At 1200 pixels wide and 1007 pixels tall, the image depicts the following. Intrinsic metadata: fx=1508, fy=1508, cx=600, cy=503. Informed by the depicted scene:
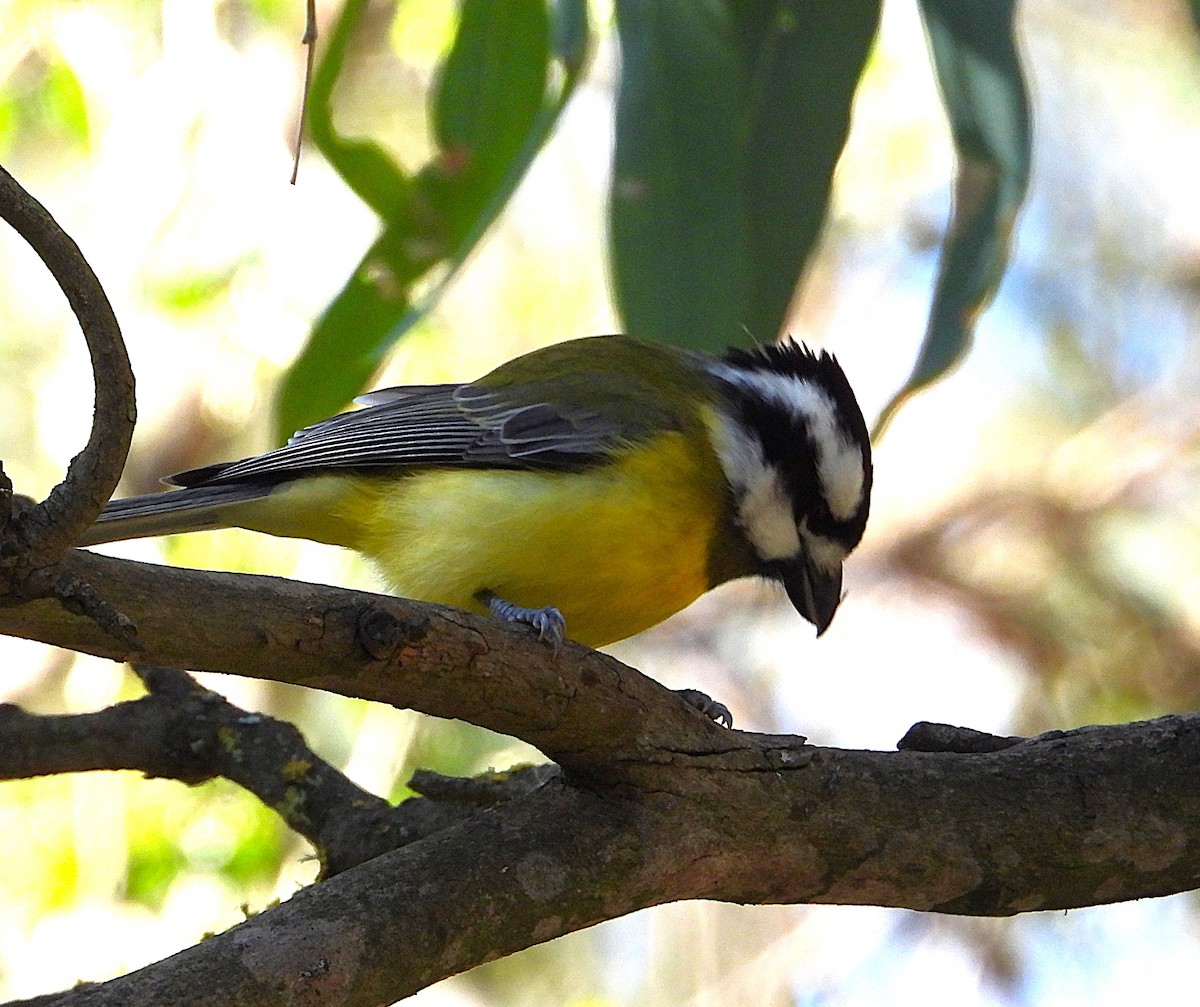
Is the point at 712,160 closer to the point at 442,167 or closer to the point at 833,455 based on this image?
the point at 442,167

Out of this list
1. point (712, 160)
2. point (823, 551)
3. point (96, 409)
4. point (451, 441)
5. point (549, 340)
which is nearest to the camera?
point (96, 409)

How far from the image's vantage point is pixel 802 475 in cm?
288

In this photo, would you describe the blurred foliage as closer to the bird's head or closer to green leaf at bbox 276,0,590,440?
green leaf at bbox 276,0,590,440

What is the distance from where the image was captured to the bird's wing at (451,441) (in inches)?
107

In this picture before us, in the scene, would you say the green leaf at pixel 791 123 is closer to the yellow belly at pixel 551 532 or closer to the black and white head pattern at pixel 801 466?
the black and white head pattern at pixel 801 466

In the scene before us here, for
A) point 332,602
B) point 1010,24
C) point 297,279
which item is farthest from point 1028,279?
point 332,602

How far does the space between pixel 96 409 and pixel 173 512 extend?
4.15 feet

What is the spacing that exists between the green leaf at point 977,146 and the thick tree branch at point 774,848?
0.90 meters

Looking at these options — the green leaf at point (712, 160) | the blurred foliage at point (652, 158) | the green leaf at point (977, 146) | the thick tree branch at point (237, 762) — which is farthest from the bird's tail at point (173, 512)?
the green leaf at point (977, 146)

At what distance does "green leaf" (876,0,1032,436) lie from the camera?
2.78 meters

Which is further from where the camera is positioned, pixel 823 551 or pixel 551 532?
pixel 823 551

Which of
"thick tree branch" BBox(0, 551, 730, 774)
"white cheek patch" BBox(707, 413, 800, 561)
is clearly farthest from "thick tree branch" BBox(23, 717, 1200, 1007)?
"white cheek patch" BBox(707, 413, 800, 561)

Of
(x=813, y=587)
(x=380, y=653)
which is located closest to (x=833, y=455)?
(x=813, y=587)

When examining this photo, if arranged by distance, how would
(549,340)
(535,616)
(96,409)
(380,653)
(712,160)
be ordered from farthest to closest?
(549,340)
(712,160)
(535,616)
(380,653)
(96,409)
